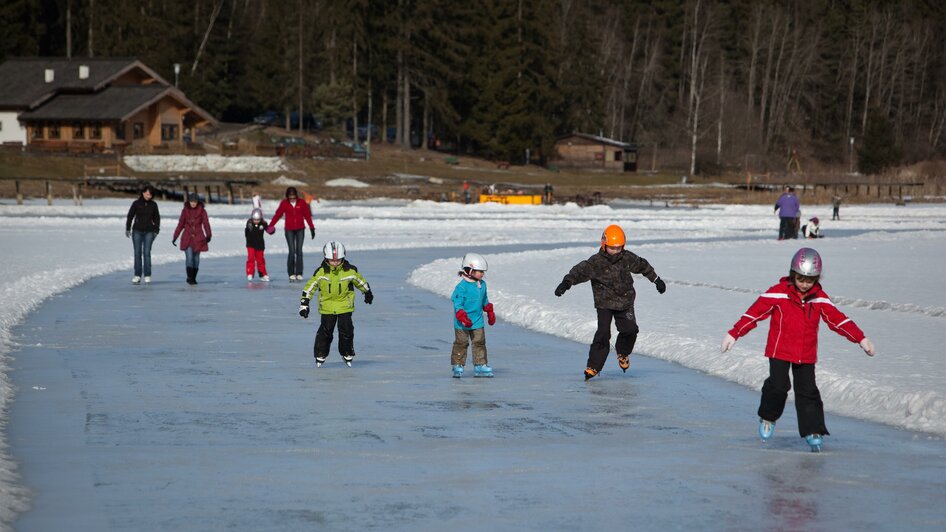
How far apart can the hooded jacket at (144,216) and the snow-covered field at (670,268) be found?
1475 millimetres

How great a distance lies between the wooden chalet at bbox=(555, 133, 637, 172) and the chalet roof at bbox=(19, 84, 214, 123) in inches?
1244

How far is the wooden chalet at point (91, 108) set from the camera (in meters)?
79.6

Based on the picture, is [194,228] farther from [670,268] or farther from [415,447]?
[415,447]

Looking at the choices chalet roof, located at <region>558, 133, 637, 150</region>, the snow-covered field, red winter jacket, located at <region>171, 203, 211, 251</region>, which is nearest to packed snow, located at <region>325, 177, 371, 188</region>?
the snow-covered field

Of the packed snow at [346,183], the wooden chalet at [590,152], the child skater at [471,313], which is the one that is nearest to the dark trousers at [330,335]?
the child skater at [471,313]

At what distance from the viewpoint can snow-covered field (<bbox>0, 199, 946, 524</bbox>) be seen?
38.8 feet

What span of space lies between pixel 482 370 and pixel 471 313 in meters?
0.58

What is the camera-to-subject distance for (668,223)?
1813 inches

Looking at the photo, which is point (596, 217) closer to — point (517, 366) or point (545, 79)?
point (517, 366)

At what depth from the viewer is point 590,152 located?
4082 inches

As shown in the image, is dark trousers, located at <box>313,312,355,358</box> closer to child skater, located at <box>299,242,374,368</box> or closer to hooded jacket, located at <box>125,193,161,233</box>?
child skater, located at <box>299,242,374,368</box>

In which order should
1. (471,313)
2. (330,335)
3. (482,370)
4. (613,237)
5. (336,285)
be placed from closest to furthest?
(613,237) < (471,313) < (482,370) < (336,285) < (330,335)

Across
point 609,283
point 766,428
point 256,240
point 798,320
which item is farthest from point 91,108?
point 798,320

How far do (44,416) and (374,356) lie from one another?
426cm
